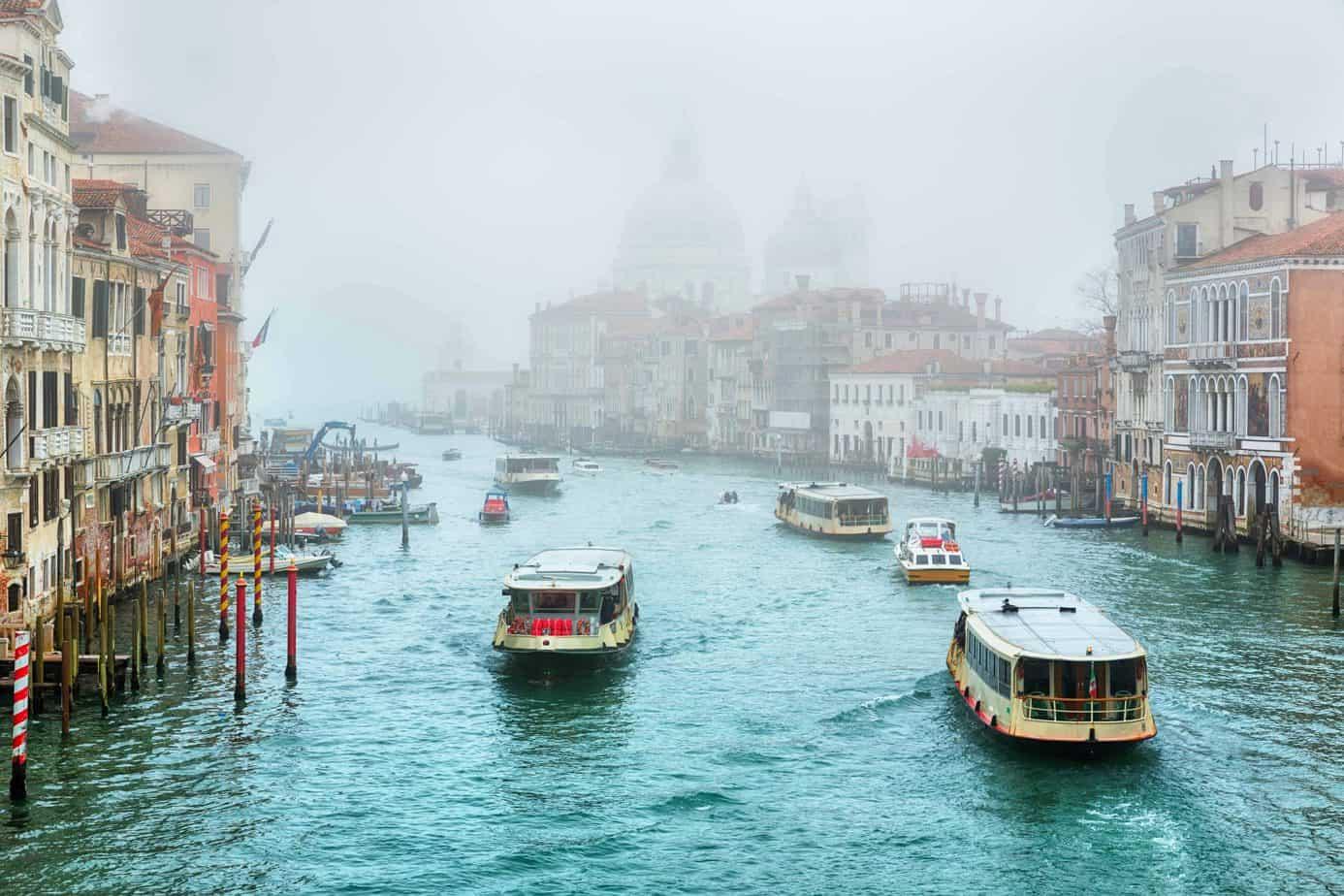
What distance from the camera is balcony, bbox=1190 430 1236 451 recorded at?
52.8 m

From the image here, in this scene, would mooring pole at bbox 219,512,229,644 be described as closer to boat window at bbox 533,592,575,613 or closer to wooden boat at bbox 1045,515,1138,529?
boat window at bbox 533,592,575,613

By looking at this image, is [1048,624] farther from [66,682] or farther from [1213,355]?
[1213,355]

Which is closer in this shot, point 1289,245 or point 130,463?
point 130,463

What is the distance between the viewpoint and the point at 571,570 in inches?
1323

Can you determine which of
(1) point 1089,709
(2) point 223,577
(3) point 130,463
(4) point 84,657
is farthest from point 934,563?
(4) point 84,657

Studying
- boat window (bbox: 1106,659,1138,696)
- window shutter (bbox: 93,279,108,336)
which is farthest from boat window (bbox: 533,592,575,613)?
window shutter (bbox: 93,279,108,336)

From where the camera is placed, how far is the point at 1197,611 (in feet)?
127

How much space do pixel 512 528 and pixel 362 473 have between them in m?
18.3

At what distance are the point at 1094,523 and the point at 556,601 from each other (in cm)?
3177

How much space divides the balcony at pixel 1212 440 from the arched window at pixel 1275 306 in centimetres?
386

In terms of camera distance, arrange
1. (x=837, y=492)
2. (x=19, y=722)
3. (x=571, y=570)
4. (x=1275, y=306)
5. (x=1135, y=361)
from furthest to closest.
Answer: (x=1135, y=361) < (x=837, y=492) < (x=1275, y=306) < (x=571, y=570) < (x=19, y=722)

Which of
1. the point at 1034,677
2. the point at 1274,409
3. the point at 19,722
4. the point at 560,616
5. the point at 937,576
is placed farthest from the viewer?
the point at 1274,409

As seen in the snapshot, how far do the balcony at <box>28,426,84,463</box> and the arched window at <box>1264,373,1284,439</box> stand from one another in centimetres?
3179

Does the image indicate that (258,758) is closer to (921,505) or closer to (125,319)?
(125,319)
